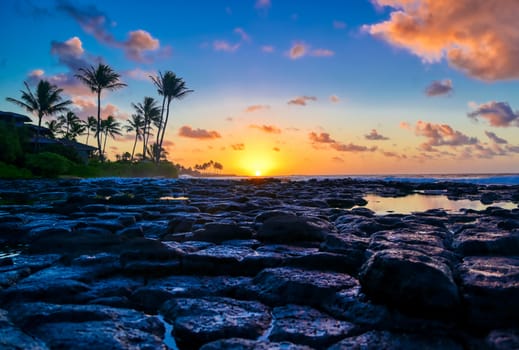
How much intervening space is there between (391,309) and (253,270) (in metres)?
1.64

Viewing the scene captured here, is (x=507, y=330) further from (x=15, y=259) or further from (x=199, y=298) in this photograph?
(x=15, y=259)

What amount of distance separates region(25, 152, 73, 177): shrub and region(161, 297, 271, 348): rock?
3491 centimetres

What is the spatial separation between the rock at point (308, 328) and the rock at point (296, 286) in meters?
0.19

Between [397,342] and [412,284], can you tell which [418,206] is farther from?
[397,342]

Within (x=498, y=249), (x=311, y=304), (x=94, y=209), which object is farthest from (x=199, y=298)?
(x=94, y=209)

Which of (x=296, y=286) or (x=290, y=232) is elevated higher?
(x=290, y=232)

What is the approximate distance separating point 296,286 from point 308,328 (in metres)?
0.69

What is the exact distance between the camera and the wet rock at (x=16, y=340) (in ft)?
6.79

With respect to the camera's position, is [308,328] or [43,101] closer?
[308,328]

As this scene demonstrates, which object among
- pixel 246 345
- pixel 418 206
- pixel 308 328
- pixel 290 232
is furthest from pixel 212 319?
pixel 418 206

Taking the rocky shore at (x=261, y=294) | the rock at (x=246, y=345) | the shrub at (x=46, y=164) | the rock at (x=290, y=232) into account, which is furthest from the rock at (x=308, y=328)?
the shrub at (x=46, y=164)

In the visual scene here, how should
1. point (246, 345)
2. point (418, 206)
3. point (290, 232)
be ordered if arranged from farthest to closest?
point (418, 206) → point (290, 232) → point (246, 345)

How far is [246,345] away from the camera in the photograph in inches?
89.7

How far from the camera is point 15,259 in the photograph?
14.4 ft
